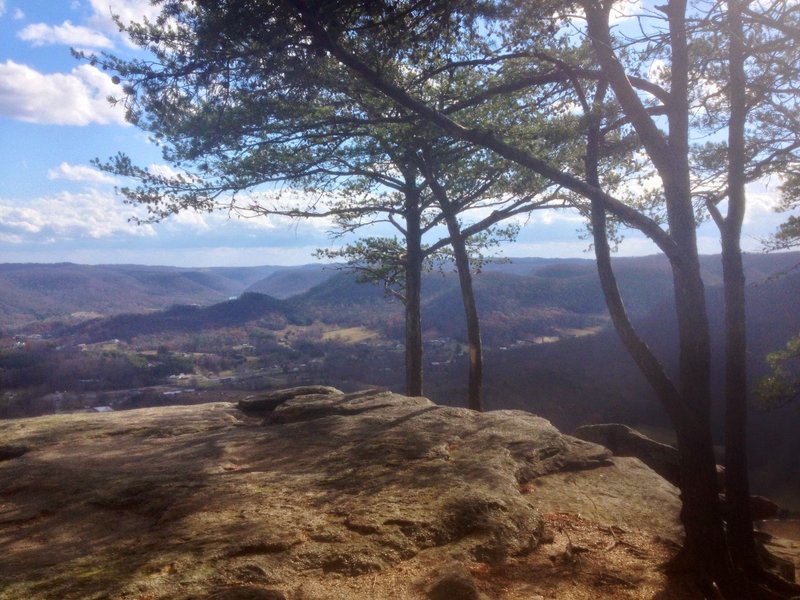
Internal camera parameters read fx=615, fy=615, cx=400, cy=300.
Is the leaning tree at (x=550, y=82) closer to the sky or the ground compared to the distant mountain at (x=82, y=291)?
closer to the sky

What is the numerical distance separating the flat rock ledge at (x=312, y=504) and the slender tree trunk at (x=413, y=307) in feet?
11.3

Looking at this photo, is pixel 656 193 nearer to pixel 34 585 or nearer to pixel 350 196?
pixel 350 196

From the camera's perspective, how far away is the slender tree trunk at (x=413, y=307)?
11.9 m

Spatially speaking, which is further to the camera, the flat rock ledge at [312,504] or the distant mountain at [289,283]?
the distant mountain at [289,283]

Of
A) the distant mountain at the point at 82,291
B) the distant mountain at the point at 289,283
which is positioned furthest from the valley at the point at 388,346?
the distant mountain at the point at 289,283

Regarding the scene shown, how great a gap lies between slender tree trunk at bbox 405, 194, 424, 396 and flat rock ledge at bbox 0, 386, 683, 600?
3446mm

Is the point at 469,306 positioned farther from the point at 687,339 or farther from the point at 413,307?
the point at 687,339

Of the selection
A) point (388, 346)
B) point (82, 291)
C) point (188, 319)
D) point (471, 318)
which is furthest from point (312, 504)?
point (82, 291)

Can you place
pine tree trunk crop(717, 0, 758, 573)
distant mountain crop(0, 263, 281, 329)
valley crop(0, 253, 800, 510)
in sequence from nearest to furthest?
pine tree trunk crop(717, 0, 758, 573) < valley crop(0, 253, 800, 510) < distant mountain crop(0, 263, 281, 329)

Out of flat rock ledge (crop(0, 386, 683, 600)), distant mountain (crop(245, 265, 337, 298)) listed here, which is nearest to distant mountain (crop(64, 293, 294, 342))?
distant mountain (crop(245, 265, 337, 298))

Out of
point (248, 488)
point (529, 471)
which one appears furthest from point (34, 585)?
point (529, 471)

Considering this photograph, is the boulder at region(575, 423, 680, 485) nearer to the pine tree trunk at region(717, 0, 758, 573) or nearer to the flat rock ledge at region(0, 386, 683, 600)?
the flat rock ledge at region(0, 386, 683, 600)

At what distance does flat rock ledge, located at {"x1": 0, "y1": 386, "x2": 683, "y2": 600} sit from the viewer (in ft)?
12.9

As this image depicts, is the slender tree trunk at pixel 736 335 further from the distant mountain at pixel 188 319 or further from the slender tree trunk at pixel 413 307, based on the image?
the distant mountain at pixel 188 319
